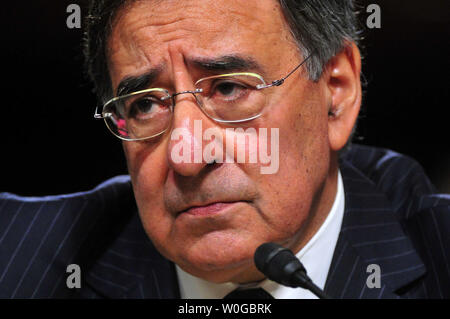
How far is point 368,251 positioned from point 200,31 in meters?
0.80

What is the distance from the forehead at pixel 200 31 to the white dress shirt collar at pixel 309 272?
0.54 m

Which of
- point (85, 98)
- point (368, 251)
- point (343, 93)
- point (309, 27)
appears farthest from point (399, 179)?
point (85, 98)

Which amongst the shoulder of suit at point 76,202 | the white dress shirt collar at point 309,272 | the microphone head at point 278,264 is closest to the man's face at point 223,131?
the white dress shirt collar at point 309,272

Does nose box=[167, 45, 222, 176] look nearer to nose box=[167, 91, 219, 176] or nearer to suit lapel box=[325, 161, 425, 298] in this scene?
nose box=[167, 91, 219, 176]

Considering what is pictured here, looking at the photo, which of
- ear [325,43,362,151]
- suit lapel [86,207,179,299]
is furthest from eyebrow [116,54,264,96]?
suit lapel [86,207,179,299]

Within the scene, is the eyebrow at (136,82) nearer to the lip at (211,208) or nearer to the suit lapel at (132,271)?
the lip at (211,208)

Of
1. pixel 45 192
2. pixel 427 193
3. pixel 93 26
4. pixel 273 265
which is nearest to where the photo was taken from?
pixel 273 265

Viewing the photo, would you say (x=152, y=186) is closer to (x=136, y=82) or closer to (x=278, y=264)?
(x=136, y=82)

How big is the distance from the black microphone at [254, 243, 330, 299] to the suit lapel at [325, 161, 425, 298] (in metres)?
0.53

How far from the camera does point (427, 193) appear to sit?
76.9 inches

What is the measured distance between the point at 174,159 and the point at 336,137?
481 mm

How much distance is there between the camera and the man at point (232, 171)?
55.5 inches
